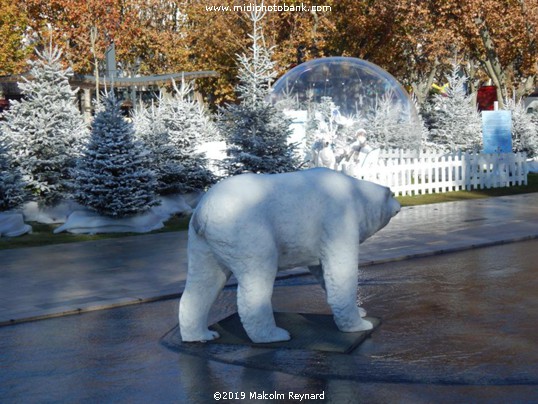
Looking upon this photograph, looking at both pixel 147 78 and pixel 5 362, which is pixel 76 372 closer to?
pixel 5 362

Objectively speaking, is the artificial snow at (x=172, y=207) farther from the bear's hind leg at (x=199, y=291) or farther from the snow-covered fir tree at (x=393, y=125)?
the bear's hind leg at (x=199, y=291)

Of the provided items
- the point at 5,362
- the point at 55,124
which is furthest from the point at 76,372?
the point at 55,124

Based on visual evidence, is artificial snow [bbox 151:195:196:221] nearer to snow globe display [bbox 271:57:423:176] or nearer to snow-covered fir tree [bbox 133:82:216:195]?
snow-covered fir tree [bbox 133:82:216:195]

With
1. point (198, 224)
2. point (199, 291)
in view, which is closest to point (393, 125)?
point (199, 291)

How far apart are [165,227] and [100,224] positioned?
1.26 metres

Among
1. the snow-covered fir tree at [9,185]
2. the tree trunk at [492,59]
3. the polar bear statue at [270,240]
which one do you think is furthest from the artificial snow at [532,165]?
the polar bear statue at [270,240]

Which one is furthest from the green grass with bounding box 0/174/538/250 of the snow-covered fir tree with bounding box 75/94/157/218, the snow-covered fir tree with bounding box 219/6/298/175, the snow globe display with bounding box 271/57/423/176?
the snow globe display with bounding box 271/57/423/176

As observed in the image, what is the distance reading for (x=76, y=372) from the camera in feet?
26.1

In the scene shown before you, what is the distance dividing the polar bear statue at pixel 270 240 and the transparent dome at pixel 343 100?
16575 mm

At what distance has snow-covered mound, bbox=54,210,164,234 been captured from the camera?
17.7m

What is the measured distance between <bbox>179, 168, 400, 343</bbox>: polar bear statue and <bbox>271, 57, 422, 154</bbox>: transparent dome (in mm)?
16575

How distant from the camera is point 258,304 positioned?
27.3ft

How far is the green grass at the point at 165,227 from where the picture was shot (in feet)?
54.6

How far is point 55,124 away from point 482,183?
36.8 ft
